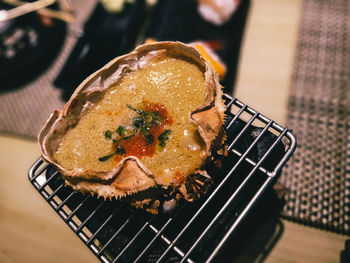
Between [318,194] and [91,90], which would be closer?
[91,90]

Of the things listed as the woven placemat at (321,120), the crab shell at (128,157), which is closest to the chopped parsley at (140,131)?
the crab shell at (128,157)

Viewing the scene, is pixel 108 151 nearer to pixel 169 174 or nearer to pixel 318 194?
pixel 169 174

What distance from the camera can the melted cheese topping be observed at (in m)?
0.99

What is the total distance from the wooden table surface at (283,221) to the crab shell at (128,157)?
1.07 metres

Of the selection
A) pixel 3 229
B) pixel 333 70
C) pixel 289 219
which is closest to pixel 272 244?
pixel 289 219

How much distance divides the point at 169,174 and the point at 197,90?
38cm

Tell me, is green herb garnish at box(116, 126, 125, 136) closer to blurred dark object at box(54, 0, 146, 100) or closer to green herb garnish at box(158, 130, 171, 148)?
green herb garnish at box(158, 130, 171, 148)

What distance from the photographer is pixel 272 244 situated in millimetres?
1649

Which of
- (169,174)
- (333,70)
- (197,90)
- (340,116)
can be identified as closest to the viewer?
(169,174)

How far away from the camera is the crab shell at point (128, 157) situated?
35.4 inches

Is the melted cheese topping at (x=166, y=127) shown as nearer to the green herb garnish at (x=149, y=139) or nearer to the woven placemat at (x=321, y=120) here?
the green herb garnish at (x=149, y=139)

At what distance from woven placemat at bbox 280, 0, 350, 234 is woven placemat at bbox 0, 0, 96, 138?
6.38 ft

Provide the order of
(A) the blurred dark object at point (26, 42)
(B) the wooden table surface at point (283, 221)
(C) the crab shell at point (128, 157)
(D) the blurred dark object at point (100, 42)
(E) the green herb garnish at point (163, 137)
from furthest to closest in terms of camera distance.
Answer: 1. (A) the blurred dark object at point (26, 42)
2. (D) the blurred dark object at point (100, 42)
3. (B) the wooden table surface at point (283, 221)
4. (E) the green herb garnish at point (163, 137)
5. (C) the crab shell at point (128, 157)

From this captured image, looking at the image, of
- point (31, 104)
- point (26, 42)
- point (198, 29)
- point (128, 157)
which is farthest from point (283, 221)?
point (26, 42)
